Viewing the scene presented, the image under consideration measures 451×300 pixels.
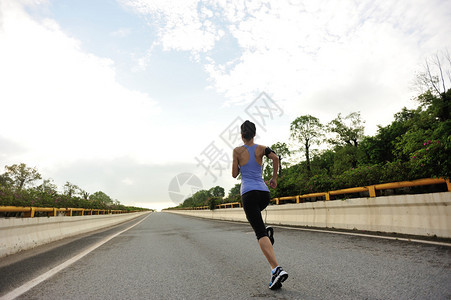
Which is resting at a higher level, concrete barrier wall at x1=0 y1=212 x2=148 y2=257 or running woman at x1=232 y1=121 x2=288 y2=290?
running woman at x1=232 y1=121 x2=288 y2=290

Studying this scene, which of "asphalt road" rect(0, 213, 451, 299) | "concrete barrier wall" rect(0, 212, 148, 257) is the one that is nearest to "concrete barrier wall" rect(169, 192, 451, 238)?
"asphalt road" rect(0, 213, 451, 299)

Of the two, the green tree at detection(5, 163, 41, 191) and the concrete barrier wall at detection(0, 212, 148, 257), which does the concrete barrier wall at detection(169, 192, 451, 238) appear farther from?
the green tree at detection(5, 163, 41, 191)

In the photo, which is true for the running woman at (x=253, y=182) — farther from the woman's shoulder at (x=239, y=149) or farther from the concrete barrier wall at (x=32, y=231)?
the concrete barrier wall at (x=32, y=231)

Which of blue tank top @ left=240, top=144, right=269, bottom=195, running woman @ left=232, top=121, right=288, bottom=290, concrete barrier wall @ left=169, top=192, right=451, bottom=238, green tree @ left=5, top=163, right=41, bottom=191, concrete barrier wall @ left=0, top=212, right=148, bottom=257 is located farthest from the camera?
green tree @ left=5, top=163, right=41, bottom=191

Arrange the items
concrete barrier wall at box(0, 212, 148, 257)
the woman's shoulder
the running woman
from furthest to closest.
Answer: concrete barrier wall at box(0, 212, 148, 257)
the woman's shoulder
the running woman

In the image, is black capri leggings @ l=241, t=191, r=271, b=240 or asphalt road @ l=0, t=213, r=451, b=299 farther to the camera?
black capri leggings @ l=241, t=191, r=271, b=240

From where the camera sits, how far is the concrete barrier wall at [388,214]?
552 cm

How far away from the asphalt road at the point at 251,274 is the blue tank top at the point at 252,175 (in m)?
1.18

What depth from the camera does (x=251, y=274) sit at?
390 centimetres

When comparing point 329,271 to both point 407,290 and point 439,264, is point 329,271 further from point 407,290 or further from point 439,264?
point 439,264

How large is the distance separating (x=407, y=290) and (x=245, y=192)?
1974 millimetres

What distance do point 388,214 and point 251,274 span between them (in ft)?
15.6

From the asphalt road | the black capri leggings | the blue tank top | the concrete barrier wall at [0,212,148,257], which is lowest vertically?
the asphalt road

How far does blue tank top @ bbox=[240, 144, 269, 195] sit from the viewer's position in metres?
3.49
